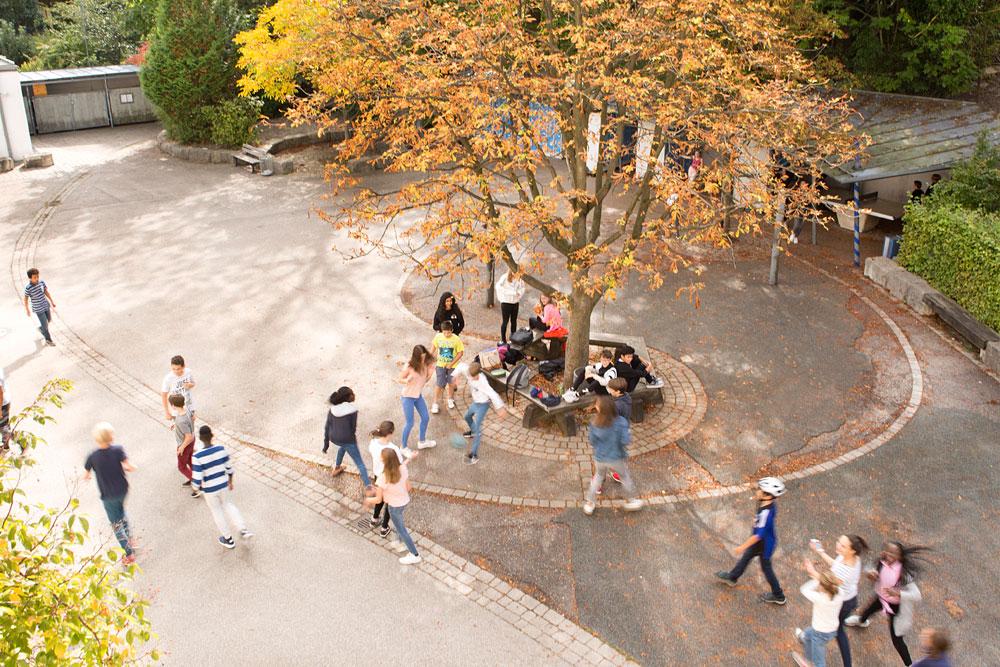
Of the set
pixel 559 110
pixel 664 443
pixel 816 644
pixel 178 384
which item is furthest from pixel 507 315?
pixel 816 644

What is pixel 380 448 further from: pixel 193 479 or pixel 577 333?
pixel 577 333

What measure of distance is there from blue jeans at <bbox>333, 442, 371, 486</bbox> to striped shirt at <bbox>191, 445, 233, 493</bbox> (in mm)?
1500

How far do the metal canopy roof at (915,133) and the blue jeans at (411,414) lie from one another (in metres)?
11.2

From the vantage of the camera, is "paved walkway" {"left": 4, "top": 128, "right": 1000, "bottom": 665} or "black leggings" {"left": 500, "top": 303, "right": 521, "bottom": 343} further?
"black leggings" {"left": 500, "top": 303, "right": 521, "bottom": 343}

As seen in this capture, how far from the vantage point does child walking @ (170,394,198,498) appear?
33.3 ft

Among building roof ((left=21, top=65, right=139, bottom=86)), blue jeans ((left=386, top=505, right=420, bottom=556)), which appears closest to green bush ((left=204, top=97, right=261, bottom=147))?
building roof ((left=21, top=65, right=139, bottom=86))

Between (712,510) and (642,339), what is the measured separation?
436cm

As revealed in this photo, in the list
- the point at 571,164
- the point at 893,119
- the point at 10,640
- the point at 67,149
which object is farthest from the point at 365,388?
the point at 67,149

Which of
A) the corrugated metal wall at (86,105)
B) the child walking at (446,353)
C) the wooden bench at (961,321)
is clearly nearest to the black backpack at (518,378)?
the child walking at (446,353)

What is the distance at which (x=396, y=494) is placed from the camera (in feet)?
29.3

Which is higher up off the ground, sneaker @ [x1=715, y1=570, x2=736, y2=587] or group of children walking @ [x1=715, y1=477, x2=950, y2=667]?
group of children walking @ [x1=715, y1=477, x2=950, y2=667]

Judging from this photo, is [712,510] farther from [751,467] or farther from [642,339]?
[642,339]

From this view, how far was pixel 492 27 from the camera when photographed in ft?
37.5

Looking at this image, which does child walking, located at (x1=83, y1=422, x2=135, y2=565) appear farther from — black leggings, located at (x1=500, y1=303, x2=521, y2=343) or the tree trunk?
black leggings, located at (x1=500, y1=303, x2=521, y2=343)
